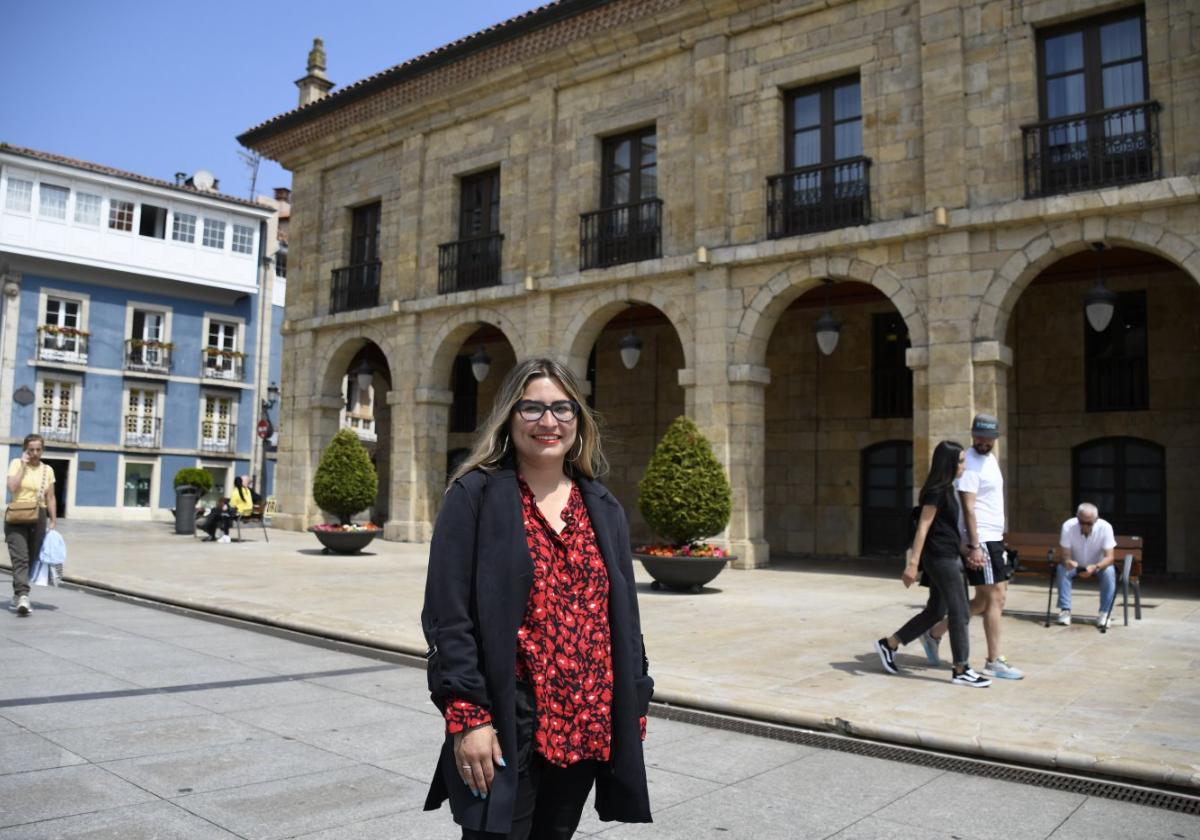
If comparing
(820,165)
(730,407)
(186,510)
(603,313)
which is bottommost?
(186,510)

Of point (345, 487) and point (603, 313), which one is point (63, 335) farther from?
point (603, 313)

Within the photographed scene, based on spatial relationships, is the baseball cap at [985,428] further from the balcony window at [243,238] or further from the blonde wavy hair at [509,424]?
the balcony window at [243,238]

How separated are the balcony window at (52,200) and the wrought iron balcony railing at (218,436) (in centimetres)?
814

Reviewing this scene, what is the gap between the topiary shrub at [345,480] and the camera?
17156 mm

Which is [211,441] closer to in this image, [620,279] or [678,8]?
[620,279]

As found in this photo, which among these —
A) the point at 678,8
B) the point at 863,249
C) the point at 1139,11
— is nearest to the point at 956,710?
the point at 863,249

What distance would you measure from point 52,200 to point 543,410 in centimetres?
3274

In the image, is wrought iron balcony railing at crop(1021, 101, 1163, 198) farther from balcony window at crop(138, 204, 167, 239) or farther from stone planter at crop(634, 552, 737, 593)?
balcony window at crop(138, 204, 167, 239)

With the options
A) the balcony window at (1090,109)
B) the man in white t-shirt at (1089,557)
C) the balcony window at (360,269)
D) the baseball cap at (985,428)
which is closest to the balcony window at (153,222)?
the balcony window at (360,269)

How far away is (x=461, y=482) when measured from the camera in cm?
244

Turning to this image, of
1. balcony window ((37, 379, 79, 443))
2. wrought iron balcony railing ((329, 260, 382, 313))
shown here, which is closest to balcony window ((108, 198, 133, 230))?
balcony window ((37, 379, 79, 443))

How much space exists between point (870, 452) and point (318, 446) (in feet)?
41.3

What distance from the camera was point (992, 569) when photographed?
22.3 feet

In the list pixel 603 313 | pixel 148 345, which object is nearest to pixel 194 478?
pixel 148 345
